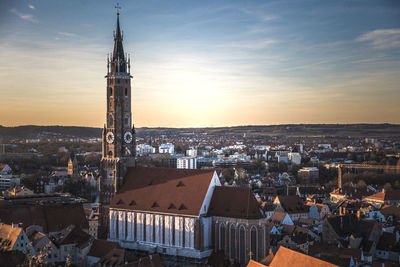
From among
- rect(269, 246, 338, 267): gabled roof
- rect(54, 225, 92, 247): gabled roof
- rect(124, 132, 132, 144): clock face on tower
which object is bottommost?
rect(54, 225, 92, 247): gabled roof

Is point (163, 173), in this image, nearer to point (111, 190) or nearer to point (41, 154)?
point (111, 190)

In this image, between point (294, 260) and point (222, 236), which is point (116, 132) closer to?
point (222, 236)

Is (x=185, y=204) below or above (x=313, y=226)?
above

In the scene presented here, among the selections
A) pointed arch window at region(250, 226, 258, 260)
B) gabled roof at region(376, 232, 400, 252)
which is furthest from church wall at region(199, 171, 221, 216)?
gabled roof at region(376, 232, 400, 252)

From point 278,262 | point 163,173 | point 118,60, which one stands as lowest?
point 278,262

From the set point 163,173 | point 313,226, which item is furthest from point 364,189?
point 163,173

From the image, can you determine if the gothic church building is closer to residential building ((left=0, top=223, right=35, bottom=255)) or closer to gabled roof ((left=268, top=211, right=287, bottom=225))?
residential building ((left=0, top=223, right=35, bottom=255))

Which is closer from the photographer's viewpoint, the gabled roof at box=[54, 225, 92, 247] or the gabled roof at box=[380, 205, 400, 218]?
the gabled roof at box=[54, 225, 92, 247]

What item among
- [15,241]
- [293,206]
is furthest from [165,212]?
[293,206]

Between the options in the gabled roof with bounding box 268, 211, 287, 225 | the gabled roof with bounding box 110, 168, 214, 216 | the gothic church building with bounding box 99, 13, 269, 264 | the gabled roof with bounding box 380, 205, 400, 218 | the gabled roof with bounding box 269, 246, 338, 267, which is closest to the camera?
the gabled roof with bounding box 269, 246, 338, 267
